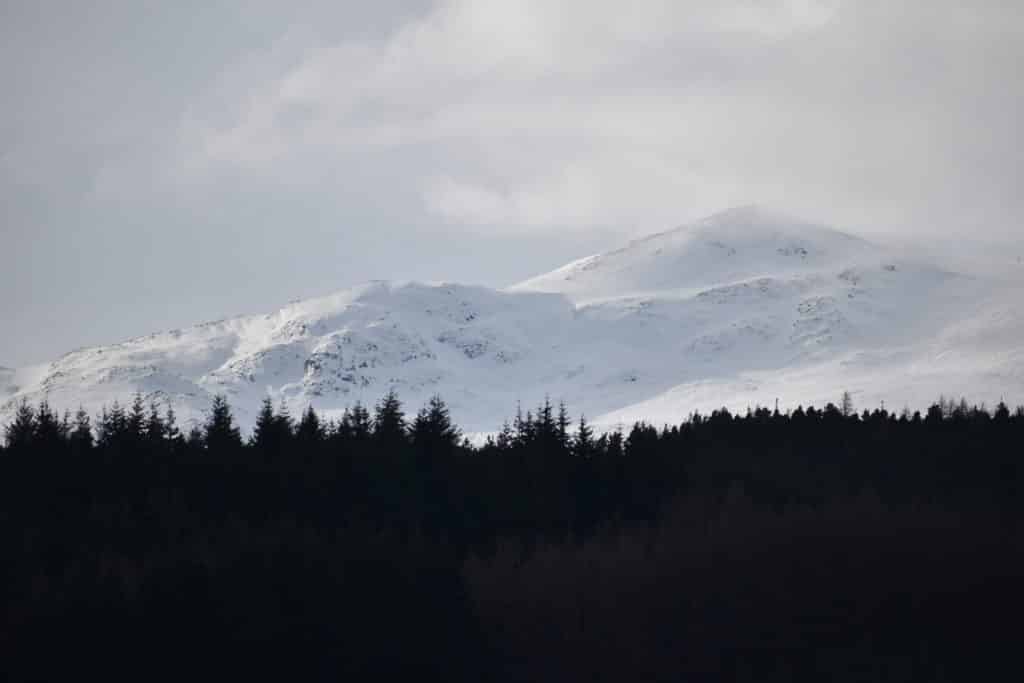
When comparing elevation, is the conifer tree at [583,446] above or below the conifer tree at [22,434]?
below

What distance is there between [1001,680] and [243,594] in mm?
32205

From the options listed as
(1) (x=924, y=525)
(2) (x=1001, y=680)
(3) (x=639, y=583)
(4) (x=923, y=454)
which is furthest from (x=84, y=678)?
(4) (x=923, y=454)

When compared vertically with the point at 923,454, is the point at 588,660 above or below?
below

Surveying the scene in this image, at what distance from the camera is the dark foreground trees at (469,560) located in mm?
43406

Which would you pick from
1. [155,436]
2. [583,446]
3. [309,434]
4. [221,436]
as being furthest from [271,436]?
[583,446]

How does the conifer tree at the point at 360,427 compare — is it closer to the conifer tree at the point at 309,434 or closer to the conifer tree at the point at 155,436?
the conifer tree at the point at 309,434

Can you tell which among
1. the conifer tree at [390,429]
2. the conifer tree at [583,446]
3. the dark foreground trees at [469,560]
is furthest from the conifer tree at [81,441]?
the conifer tree at [583,446]

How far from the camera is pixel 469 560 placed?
5684 centimetres

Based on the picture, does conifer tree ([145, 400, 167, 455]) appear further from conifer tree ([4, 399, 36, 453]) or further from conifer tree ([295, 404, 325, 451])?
conifer tree ([295, 404, 325, 451])

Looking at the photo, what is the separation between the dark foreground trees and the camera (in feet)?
142

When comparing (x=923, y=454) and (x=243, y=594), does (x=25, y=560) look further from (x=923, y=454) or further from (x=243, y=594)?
(x=923, y=454)

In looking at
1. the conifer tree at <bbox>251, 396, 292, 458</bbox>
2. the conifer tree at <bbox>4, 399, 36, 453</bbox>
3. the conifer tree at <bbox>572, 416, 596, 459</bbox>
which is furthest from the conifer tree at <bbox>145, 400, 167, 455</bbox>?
the conifer tree at <bbox>572, 416, 596, 459</bbox>

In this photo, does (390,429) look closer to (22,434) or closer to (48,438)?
(48,438)

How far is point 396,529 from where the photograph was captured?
56.8 metres
